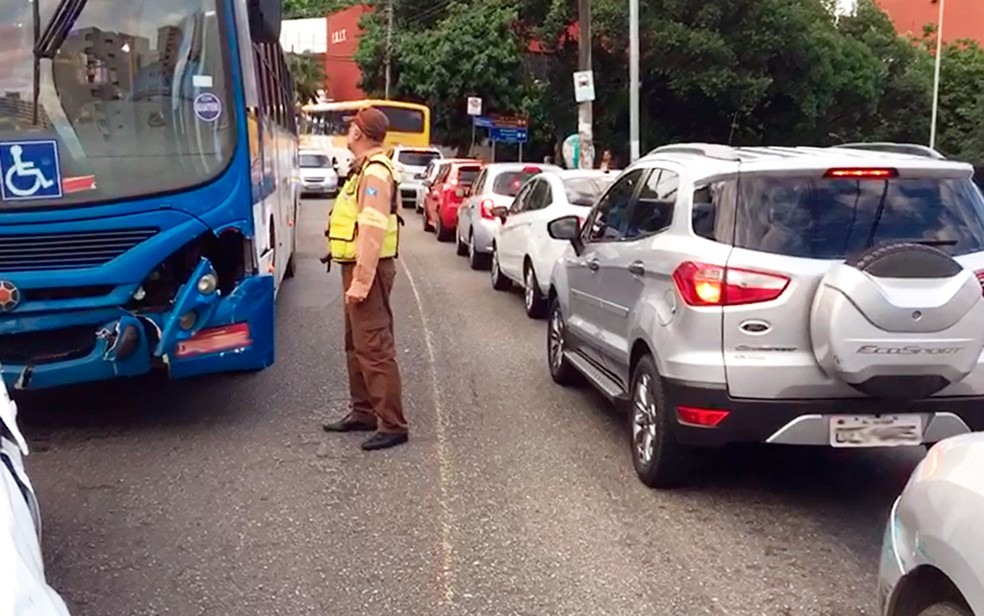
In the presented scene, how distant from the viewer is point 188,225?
7.13 meters

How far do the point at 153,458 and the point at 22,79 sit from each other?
7.76 feet

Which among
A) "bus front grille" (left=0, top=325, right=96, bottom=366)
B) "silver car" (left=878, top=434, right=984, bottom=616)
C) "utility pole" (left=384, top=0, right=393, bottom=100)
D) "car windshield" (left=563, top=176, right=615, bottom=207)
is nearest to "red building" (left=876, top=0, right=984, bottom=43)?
"utility pole" (left=384, top=0, right=393, bottom=100)

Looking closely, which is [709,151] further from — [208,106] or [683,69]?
[683,69]

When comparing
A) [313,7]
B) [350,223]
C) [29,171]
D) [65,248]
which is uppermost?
[313,7]

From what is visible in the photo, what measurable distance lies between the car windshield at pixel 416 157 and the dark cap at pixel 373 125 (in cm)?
2641

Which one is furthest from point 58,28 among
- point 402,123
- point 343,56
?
point 343,56

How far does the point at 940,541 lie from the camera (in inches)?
132

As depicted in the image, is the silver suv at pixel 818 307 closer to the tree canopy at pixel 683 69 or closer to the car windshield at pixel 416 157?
the car windshield at pixel 416 157

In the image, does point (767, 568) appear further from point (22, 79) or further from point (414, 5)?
point (414, 5)

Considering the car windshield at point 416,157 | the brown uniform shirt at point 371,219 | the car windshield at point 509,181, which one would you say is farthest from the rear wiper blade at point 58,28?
the car windshield at point 416,157

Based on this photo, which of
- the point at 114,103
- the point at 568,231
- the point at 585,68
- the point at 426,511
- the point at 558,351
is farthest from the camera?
the point at 585,68

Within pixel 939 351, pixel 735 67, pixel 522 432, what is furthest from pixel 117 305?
pixel 735 67

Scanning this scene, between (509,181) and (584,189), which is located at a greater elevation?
(584,189)

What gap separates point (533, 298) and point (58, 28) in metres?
6.51
